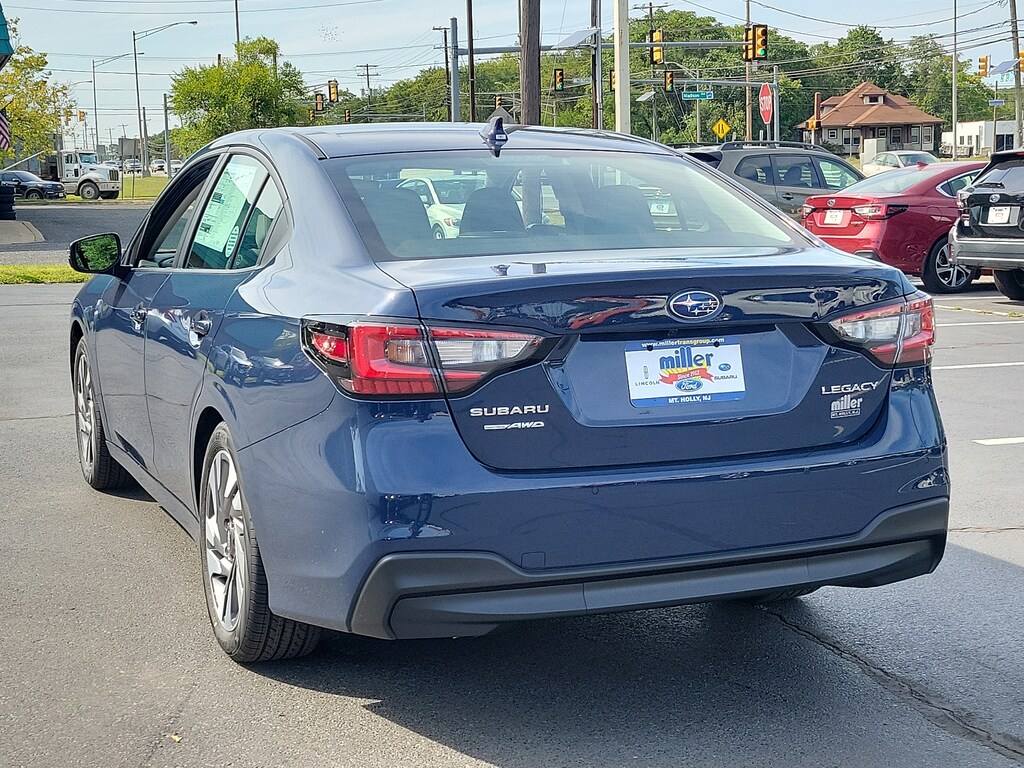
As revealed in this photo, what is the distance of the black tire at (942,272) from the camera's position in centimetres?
1586

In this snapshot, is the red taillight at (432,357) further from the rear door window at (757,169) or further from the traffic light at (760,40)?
the traffic light at (760,40)

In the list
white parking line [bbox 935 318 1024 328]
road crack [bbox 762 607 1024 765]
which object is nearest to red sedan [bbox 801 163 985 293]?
white parking line [bbox 935 318 1024 328]

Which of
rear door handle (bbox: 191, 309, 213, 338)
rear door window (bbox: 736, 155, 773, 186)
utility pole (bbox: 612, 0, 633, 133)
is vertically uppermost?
utility pole (bbox: 612, 0, 633, 133)

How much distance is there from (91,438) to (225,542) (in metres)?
2.53

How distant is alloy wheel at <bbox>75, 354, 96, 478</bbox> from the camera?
624cm

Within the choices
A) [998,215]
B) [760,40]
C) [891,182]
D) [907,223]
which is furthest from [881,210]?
[760,40]

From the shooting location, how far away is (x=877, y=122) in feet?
438

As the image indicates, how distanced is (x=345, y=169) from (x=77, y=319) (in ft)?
9.32

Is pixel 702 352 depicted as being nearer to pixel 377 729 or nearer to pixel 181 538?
pixel 377 729

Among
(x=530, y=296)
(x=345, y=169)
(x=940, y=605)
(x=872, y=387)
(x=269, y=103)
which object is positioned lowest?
(x=940, y=605)

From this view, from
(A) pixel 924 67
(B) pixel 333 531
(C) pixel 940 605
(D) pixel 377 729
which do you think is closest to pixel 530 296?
(B) pixel 333 531

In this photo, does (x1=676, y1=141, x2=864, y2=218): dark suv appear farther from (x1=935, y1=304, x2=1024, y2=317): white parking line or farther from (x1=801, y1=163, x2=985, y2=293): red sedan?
(x1=935, y1=304, x2=1024, y2=317): white parking line

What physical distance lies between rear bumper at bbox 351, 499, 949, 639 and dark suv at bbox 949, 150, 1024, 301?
10.9 m

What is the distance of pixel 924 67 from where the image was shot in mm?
157500
